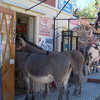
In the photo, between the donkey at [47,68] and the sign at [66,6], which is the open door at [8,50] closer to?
the donkey at [47,68]

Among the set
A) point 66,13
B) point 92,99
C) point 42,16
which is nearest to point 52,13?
point 42,16

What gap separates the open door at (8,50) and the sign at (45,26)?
219 cm

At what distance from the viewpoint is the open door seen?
4.41 meters

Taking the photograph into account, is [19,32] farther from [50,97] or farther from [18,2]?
[50,97]

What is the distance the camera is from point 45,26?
710 cm

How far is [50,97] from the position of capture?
18.9 feet

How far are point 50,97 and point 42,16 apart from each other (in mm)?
3410

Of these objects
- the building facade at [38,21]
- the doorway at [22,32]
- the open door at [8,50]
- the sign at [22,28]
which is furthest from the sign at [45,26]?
the open door at [8,50]

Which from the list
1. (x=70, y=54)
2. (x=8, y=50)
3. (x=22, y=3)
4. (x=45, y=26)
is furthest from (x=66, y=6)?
(x=8, y=50)

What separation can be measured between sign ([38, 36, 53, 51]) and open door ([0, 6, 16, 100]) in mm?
2078

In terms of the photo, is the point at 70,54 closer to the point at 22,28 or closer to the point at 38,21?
the point at 38,21

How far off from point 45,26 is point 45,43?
78 centimetres

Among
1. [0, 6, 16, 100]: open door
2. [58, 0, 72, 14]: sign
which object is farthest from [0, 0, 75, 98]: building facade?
[0, 6, 16, 100]: open door

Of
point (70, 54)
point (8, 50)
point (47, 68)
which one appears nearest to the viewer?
point (47, 68)
